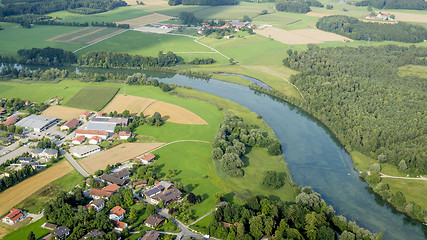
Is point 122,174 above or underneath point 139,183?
above

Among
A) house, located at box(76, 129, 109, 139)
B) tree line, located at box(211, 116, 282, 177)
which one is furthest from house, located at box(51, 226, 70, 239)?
house, located at box(76, 129, 109, 139)

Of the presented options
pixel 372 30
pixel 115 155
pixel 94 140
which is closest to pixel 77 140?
pixel 94 140

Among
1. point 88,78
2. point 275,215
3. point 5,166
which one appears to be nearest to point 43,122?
point 5,166

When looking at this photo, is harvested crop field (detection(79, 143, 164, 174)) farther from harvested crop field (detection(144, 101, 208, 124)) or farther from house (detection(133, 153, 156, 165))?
harvested crop field (detection(144, 101, 208, 124))

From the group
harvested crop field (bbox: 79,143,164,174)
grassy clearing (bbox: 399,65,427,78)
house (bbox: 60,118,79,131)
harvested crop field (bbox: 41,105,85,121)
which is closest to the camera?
harvested crop field (bbox: 79,143,164,174)

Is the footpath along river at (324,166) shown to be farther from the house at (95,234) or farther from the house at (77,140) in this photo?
the house at (77,140)

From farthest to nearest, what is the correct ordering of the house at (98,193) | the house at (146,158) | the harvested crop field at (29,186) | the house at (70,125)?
the house at (70,125)
the house at (146,158)
the house at (98,193)
the harvested crop field at (29,186)

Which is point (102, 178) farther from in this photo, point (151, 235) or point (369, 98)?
point (369, 98)

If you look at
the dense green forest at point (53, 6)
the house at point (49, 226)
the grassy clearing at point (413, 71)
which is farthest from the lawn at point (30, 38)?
the grassy clearing at point (413, 71)
